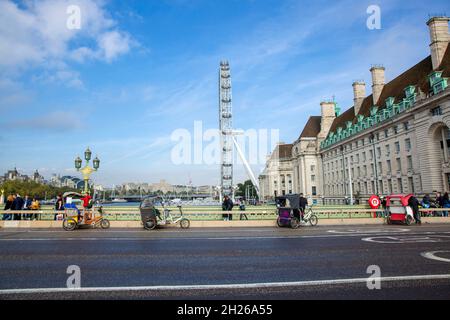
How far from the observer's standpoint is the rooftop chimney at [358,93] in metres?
77.8

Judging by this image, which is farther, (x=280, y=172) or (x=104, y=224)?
(x=280, y=172)

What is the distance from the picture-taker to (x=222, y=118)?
9056cm

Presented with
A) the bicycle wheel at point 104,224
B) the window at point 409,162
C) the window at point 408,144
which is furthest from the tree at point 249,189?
the bicycle wheel at point 104,224

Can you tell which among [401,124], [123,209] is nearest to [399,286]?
[123,209]

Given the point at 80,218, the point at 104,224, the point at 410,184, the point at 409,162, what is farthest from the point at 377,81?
the point at 80,218

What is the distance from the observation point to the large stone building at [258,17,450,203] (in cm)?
4512

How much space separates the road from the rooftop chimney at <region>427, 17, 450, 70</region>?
158 ft

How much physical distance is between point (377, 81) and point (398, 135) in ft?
60.9

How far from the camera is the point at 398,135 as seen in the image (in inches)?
2159

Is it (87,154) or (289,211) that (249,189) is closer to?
(87,154)

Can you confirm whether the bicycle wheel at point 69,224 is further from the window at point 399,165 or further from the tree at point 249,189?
the tree at point 249,189

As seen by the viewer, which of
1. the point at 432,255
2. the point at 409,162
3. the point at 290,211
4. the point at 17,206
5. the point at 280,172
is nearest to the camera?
the point at 432,255

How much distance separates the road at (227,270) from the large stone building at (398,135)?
40.9 meters
